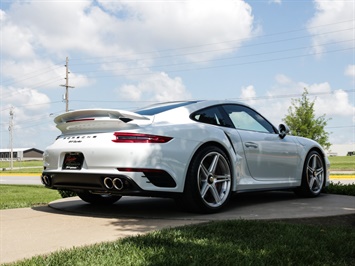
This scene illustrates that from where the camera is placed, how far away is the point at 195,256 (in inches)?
120

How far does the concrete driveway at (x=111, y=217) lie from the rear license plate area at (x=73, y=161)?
1.93ft

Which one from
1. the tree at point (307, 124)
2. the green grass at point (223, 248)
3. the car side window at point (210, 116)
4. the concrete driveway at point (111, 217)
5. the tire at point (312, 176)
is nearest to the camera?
the green grass at point (223, 248)

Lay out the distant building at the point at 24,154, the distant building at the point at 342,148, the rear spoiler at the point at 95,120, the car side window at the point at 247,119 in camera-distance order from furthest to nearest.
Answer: the distant building at the point at 342,148 < the distant building at the point at 24,154 < the car side window at the point at 247,119 < the rear spoiler at the point at 95,120

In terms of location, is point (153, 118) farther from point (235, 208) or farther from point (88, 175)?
point (235, 208)

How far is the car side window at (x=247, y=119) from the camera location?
586 cm

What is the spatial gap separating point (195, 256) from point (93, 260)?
0.72 meters

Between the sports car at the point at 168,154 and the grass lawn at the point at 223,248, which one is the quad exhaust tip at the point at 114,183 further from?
the grass lawn at the point at 223,248

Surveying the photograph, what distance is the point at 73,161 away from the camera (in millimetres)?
4953

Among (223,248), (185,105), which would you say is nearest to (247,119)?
(185,105)

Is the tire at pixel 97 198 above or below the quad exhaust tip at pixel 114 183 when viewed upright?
below

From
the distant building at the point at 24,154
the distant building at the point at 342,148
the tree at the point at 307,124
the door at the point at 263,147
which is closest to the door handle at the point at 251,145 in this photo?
the door at the point at 263,147

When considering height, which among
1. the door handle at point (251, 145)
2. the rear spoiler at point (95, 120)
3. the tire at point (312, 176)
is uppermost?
the rear spoiler at point (95, 120)

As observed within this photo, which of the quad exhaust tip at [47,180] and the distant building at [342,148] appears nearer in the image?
the quad exhaust tip at [47,180]

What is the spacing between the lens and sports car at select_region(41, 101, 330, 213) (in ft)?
15.0
